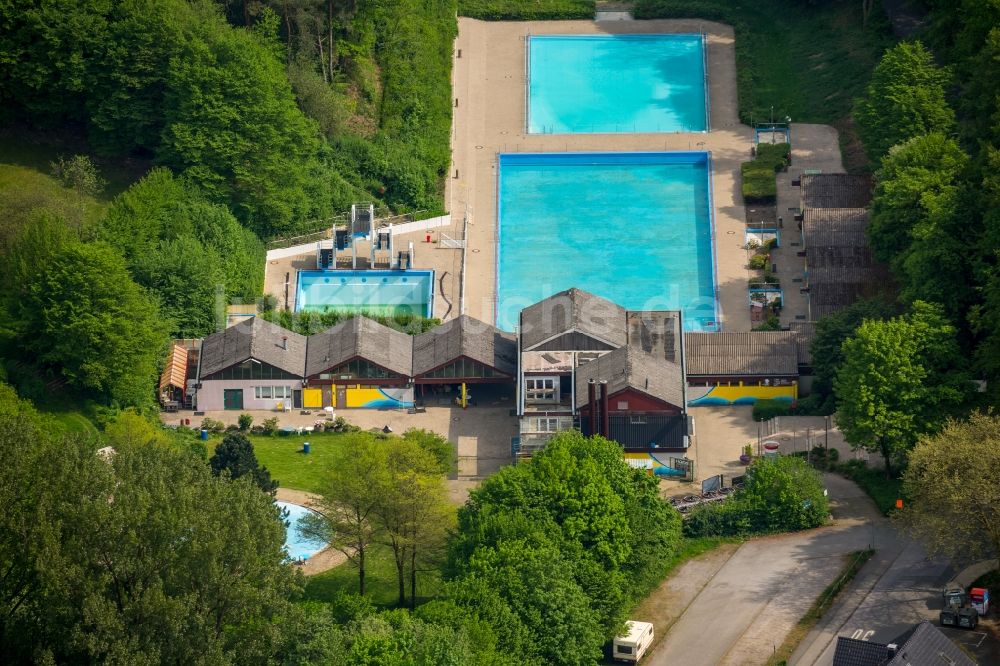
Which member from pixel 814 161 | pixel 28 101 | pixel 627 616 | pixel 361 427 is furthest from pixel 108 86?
pixel 627 616

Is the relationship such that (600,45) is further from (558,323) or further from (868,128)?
(558,323)

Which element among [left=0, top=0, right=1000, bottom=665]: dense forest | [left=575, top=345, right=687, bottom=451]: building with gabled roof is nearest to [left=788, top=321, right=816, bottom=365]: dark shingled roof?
[left=0, top=0, right=1000, bottom=665]: dense forest

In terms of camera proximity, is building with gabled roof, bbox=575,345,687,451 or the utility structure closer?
building with gabled roof, bbox=575,345,687,451

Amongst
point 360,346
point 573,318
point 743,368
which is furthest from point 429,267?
point 743,368

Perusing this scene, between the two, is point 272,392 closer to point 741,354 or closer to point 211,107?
point 211,107

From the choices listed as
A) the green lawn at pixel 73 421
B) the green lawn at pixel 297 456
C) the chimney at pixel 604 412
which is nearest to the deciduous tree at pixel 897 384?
the chimney at pixel 604 412

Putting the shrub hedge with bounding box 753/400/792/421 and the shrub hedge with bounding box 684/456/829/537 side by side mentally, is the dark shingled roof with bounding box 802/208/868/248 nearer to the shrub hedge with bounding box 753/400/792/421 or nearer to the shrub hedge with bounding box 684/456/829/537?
the shrub hedge with bounding box 753/400/792/421

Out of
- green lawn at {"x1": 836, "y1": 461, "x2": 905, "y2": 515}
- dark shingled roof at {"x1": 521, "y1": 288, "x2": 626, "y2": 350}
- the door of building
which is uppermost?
dark shingled roof at {"x1": 521, "y1": 288, "x2": 626, "y2": 350}
